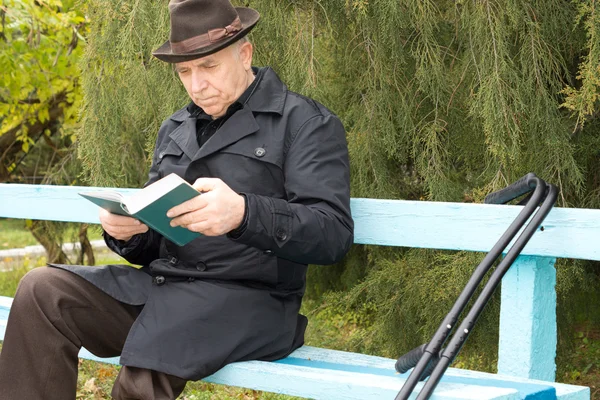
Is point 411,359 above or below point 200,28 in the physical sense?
below

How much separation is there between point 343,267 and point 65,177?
9.42 feet

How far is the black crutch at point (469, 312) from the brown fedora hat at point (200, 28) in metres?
0.97

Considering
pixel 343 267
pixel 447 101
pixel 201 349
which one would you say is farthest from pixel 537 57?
pixel 343 267

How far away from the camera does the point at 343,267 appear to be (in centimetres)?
568

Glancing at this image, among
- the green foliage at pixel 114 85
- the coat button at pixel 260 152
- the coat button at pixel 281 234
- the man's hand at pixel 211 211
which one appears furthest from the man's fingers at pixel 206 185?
the green foliage at pixel 114 85

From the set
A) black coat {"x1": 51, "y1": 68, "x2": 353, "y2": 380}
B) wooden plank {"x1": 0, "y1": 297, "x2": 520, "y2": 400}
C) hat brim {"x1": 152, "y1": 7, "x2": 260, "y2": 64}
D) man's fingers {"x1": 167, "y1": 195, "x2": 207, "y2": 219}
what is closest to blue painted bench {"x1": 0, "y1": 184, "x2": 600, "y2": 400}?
wooden plank {"x1": 0, "y1": 297, "x2": 520, "y2": 400}

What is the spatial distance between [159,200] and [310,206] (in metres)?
0.48

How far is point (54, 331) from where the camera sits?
2488mm

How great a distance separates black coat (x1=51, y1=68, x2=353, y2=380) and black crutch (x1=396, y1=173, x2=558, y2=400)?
1.53 feet

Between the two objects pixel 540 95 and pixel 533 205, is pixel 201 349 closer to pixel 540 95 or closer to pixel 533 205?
pixel 533 205

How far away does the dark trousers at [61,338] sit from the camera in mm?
2412

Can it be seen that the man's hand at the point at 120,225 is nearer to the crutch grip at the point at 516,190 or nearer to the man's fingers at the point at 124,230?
the man's fingers at the point at 124,230

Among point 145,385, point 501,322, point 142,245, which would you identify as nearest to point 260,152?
point 142,245

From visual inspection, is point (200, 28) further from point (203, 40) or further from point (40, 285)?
point (40, 285)
